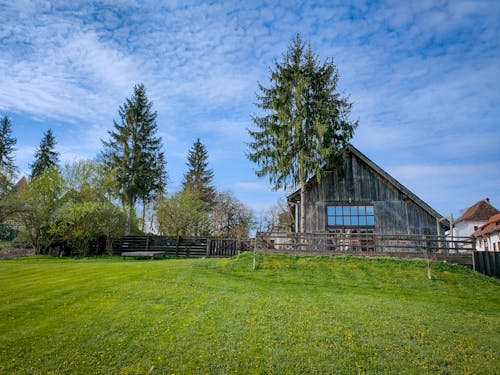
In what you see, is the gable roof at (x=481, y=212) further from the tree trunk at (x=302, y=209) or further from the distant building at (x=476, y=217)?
the tree trunk at (x=302, y=209)

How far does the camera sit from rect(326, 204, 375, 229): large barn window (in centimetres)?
1928

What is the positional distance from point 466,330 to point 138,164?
2945cm

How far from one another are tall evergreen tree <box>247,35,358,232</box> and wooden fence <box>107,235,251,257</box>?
6.04m

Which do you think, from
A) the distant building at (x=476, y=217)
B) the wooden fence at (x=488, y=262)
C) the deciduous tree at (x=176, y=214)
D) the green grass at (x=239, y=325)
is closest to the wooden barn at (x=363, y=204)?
the wooden fence at (x=488, y=262)

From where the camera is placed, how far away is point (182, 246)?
79.9 feet

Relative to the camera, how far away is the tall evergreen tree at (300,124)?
19.7 m

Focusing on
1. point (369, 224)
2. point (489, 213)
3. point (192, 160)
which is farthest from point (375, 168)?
point (489, 213)

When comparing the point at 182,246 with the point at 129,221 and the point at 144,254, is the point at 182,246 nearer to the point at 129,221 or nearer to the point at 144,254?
the point at 144,254

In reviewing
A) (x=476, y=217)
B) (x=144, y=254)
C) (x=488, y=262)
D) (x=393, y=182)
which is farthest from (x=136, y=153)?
(x=476, y=217)

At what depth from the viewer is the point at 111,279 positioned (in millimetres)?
11008

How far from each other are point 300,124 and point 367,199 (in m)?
6.27

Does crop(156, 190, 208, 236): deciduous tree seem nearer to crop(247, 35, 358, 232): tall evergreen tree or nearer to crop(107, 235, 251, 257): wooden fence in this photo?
crop(107, 235, 251, 257): wooden fence

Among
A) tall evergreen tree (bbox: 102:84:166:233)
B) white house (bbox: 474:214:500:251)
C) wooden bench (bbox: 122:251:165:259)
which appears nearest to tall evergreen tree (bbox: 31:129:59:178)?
tall evergreen tree (bbox: 102:84:166:233)

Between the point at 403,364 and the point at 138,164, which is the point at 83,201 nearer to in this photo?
the point at 138,164
